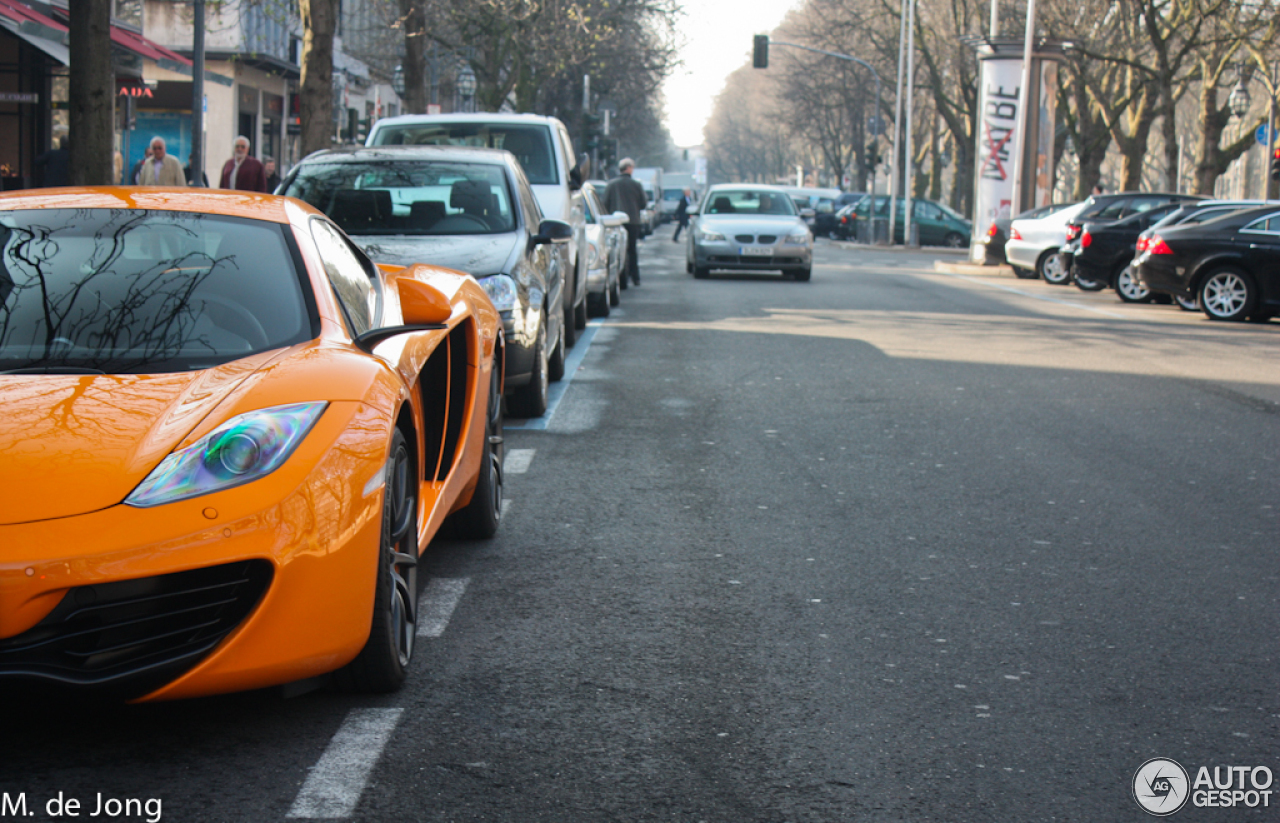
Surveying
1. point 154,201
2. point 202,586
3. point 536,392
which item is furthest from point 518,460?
point 202,586

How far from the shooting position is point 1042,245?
26094 millimetres

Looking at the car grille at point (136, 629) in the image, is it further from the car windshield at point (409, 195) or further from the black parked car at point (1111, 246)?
the black parked car at point (1111, 246)

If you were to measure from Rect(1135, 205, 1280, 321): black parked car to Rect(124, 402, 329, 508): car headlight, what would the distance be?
53.7 ft

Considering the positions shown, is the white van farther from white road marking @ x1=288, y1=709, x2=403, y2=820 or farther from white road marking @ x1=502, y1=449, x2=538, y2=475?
white road marking @ x1=288, y1=709, x2=403, y2=820

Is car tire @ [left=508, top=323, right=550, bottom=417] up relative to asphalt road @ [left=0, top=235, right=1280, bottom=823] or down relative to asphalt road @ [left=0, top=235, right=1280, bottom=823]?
up

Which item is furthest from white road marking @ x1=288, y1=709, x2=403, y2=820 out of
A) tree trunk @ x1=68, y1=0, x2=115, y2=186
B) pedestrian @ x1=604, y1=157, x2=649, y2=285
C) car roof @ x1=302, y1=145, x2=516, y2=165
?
pedestrian @ x1=604, y1=157, x2=649, y2=285

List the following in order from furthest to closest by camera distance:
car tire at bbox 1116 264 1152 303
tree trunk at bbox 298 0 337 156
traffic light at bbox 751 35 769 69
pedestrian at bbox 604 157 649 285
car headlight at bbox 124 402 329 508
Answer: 1. traffic light at bbox 751 35 769 69
2. car tire at bbox 1116 264 1152 303
3. pedestrian at bbox 604 157 649 285
4. tree trunk at bbox 298 0 337 156
5. car headlight at bbox 124 402 329 508

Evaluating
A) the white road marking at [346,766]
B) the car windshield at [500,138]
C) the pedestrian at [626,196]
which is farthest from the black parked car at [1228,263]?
the white road marking at [346,766]

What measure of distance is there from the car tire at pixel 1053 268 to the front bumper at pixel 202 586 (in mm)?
23292

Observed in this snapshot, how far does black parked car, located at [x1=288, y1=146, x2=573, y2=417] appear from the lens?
874 cm

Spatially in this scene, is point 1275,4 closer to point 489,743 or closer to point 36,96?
point 36,96

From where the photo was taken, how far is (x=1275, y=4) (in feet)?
111

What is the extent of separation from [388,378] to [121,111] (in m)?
29.7

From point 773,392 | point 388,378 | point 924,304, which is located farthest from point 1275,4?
point 388,378
